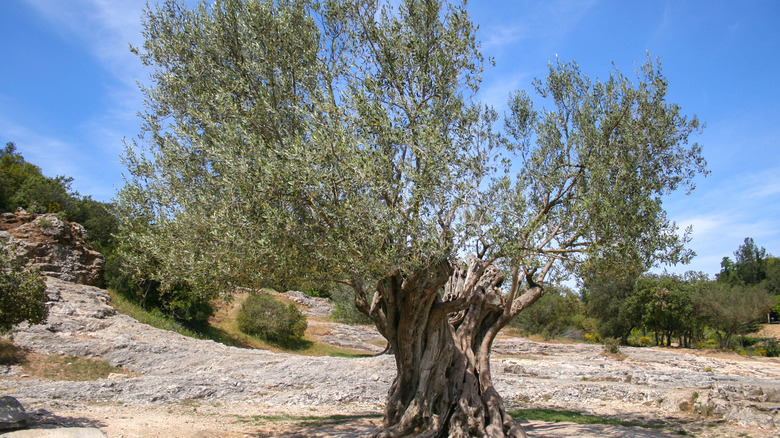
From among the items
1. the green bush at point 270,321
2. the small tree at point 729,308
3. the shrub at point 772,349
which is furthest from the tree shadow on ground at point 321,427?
the shrub at point 772,349

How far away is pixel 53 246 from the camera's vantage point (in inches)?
1137

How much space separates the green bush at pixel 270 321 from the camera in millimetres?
36747

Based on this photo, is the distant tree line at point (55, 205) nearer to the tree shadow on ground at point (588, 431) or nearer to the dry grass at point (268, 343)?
the dry grass at point (268, 343)

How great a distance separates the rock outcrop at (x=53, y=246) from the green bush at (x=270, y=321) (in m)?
10.6

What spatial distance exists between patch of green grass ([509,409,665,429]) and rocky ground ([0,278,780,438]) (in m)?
0.79

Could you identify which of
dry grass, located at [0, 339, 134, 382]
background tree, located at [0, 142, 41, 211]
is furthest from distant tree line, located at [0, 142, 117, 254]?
dry grass, located at [0, 339, 134, 382]

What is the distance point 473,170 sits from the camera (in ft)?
33.6

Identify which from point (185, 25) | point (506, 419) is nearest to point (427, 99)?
point (185, 25)

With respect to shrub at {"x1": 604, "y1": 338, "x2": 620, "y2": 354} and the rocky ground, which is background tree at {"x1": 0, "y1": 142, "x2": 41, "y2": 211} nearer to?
the rocky ground

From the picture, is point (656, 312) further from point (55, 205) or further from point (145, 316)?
point (55, 205)

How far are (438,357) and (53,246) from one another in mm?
27666

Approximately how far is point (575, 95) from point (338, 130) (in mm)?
7528

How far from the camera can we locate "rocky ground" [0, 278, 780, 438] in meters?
13.2

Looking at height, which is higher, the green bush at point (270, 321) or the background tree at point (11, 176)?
the background tree at point (11, 176)
